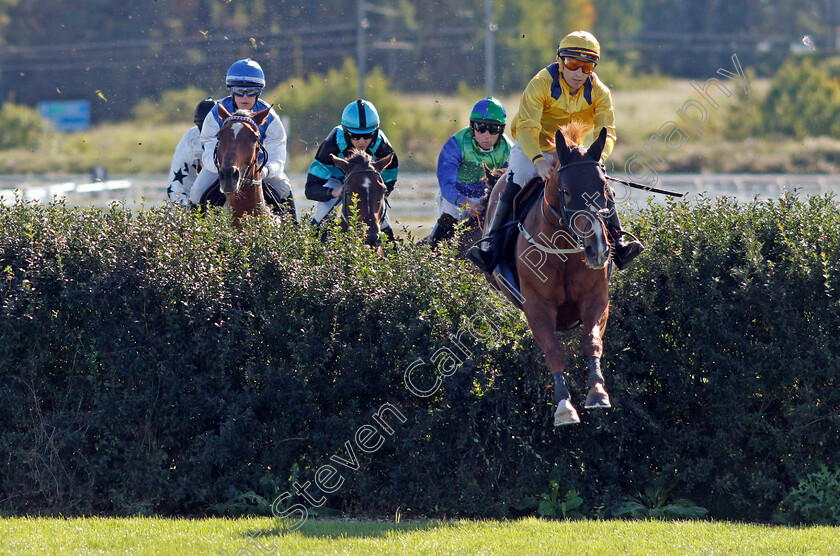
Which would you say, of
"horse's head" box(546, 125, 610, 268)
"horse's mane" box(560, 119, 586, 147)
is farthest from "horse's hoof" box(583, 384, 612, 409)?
"horse's mane" box(560, 119, 586, 147)

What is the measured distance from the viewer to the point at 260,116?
8.95 metres

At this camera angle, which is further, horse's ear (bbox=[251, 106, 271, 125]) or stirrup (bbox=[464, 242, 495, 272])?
horse's ear (bbox=[251, 106, 271, 125])

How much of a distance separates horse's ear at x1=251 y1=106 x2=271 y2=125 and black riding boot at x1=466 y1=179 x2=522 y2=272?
246 cm

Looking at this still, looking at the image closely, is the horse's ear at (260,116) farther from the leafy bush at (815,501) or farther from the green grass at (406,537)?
the leafy bush at (815,501)

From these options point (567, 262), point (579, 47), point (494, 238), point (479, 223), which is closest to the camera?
point (567, 262)

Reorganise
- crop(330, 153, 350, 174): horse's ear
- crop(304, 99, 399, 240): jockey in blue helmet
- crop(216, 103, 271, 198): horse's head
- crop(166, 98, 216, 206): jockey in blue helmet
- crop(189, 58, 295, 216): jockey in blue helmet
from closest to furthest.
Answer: crop(216, 103, 271, 198): horse's head < crop(330, 153, 350, 174): horse's ear < crop(189, 58, 295, 216): jockey in blue helmet < crop(304, 99, 399, 240): jockey in blue helmet < crop(166, 98, 216, 206): jockey in blue helmet

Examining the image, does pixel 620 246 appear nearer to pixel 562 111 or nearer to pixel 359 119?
pixel 562 111

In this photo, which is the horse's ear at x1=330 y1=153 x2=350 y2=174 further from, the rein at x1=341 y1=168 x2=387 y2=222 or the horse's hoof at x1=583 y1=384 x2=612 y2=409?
the horse's hoof at x1=583 y1=384 x2=612 y2=409

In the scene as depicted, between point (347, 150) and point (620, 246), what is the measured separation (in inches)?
135

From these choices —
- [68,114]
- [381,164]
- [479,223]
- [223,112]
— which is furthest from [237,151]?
[68,114]

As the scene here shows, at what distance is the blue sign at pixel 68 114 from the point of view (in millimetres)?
42000

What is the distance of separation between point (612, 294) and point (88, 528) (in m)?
3.86

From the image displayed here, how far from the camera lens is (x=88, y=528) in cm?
631

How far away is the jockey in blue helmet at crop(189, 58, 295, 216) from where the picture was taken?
9094 millimetres
